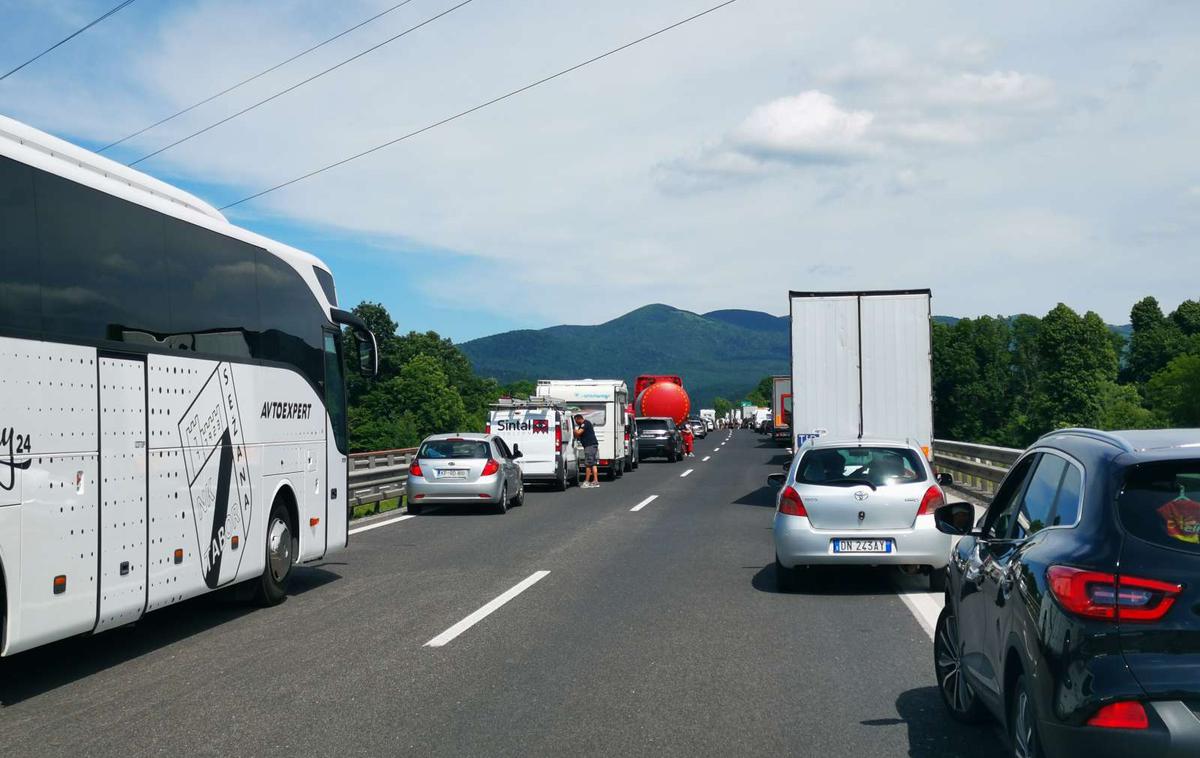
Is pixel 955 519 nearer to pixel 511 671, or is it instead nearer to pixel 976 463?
pixel 511 671

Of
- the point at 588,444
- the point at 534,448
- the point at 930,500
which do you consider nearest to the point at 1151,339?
the point at 588,444

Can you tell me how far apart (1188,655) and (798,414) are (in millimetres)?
17050

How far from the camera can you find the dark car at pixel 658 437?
153ft

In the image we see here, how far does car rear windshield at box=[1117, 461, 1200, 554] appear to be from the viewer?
387 centimetres

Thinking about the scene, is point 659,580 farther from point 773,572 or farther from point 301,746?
point 301,746

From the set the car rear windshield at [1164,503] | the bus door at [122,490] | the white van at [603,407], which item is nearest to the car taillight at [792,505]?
the bus door at [122,490]

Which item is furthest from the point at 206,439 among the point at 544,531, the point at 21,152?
the point at 544,531

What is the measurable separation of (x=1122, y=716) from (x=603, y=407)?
105ft

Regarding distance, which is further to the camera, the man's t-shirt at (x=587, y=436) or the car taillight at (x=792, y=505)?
the man's t-shirt at (x=587, y=436)

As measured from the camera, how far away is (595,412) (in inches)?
1394

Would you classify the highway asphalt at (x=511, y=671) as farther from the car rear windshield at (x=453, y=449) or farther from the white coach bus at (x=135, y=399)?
the car rear windshield at (x=453, y=449)

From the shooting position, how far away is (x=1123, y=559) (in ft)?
12.6

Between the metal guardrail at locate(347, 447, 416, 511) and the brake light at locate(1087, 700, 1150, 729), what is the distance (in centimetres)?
1782

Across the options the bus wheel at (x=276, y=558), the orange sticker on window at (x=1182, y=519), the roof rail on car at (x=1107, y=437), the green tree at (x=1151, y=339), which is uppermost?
the green tree at (x=1151, y=339)
